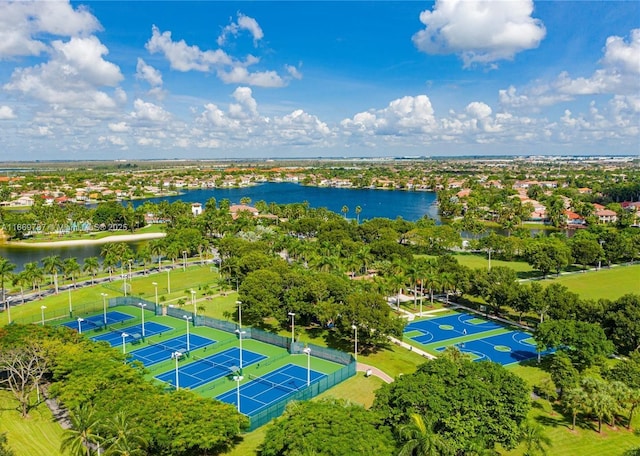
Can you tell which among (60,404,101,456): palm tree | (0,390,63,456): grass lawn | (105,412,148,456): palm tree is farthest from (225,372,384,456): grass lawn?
(0,390,63,456): grass lawn

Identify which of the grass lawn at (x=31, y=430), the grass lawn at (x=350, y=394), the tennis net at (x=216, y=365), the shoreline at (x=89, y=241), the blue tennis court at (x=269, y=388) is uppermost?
the grass lawn at (x=31, y=430)

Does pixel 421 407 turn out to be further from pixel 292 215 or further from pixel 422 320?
pixel 292 215

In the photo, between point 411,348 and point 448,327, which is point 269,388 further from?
point 448,327

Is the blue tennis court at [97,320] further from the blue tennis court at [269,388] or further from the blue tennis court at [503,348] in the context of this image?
the blue tennis court at [503,348]

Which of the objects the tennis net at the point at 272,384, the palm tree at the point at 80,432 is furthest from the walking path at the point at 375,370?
the palm tree at the point at 80,432

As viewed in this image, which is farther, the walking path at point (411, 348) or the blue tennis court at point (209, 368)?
the walking path at point (411, 348)

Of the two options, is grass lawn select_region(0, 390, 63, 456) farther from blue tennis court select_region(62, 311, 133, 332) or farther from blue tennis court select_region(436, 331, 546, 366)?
blue tennis court select_region(436, 331, 546, 366)
